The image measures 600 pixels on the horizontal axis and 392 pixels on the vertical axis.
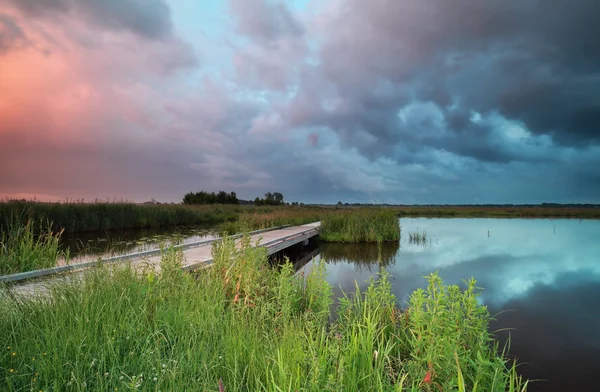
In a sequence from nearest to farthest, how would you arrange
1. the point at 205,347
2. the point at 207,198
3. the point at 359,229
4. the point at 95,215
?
1. the point at 205,347
2. the point at 359,229
3. the point at 95,215
4. the point at 207,198

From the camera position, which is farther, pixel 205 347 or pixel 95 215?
pixel 95 215

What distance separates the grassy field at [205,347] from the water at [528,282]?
178 cm

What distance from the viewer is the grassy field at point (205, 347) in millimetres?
2615

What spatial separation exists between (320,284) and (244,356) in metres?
1.95

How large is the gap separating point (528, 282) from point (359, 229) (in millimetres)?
8353

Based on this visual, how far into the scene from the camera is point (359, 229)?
59.2ft

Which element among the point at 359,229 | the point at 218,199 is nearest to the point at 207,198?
the point at 218,199

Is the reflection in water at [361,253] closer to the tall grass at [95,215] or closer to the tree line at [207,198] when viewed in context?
the tall grass at [95,215]

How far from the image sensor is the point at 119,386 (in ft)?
8.95

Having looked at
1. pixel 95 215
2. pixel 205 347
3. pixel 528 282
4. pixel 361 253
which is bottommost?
pixel 528 282

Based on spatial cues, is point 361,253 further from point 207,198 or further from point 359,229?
point 207,198

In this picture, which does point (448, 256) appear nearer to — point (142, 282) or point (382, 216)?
point (382, 216)

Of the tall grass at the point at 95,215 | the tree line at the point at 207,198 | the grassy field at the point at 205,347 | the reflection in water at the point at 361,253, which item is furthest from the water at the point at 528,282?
the tree line at the point at 207,198

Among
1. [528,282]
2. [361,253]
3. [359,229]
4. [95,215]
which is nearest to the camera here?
[528,282]
